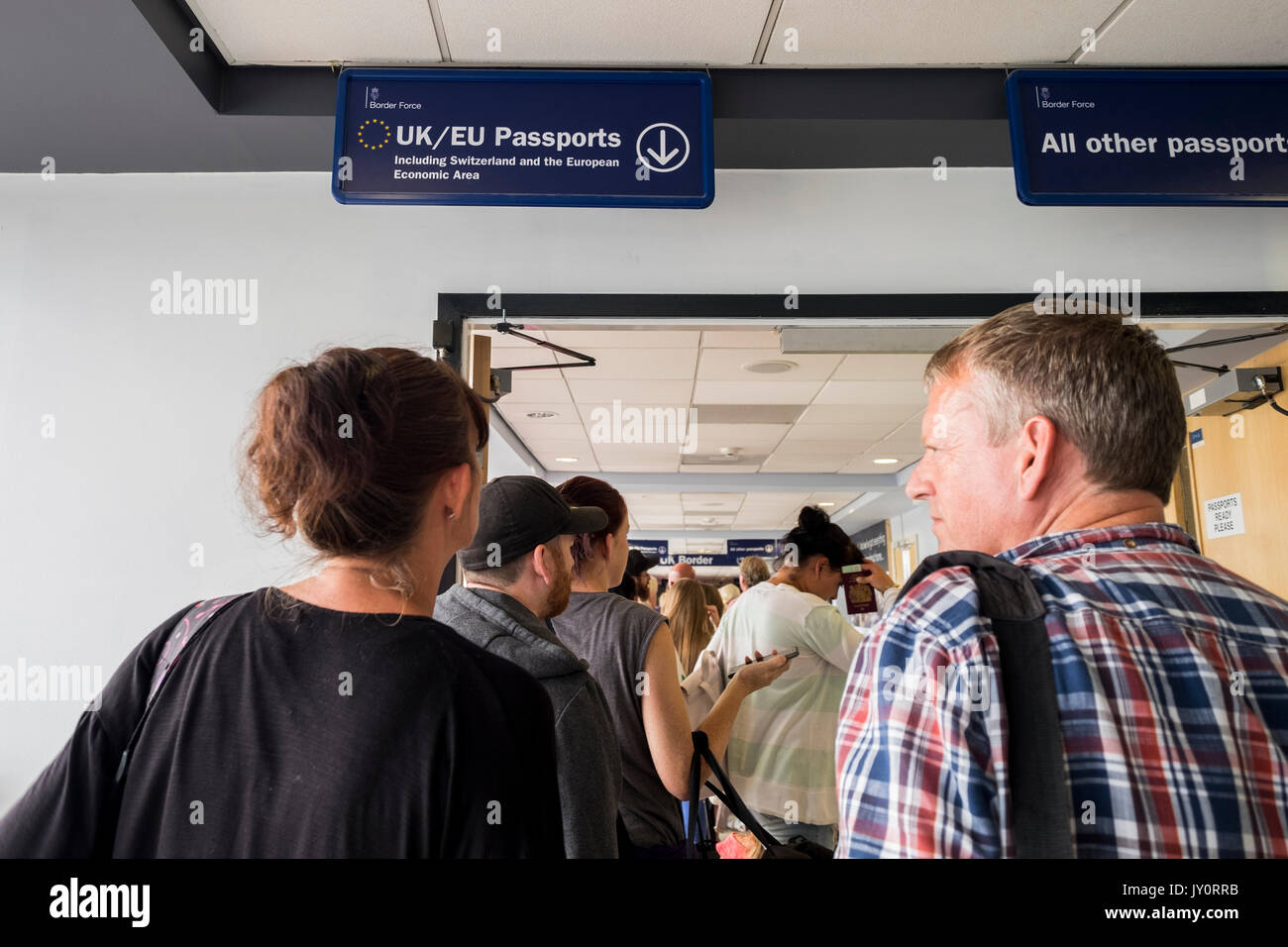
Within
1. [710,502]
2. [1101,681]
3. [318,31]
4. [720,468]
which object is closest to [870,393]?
[720,468]

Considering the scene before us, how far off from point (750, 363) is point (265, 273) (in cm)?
354

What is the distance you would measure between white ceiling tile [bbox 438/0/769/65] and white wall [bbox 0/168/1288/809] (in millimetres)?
447

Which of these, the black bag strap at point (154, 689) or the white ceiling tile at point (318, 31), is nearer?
the black bag strap at point (154, 689)

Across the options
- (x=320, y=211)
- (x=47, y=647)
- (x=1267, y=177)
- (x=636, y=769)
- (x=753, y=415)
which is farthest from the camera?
(x=753, y=415)

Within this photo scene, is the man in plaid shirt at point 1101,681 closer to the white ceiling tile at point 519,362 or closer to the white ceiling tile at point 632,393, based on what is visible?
the white ceiling tile at point 519,362

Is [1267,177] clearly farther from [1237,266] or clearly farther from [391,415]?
[391,415]

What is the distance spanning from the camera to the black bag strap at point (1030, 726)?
25.0 inches

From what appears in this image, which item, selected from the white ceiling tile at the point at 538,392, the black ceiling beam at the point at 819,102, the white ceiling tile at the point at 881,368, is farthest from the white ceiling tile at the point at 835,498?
the black ceiling beam at the point at 819,102

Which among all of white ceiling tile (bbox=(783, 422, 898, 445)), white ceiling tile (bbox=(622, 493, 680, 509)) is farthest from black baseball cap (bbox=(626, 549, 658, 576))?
white ceiling tile (bbox=(622, 493, 680, 509))

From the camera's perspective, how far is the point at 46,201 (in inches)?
110

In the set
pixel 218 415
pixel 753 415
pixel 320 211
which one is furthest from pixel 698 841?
pixel 753 415

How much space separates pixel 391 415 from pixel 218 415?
205 cm

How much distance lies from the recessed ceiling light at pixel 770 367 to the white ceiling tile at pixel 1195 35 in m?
3.22

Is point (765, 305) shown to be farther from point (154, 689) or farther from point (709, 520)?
point (709, 520)
